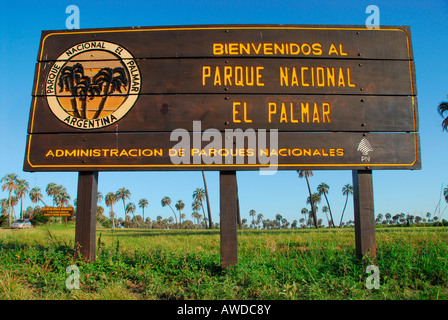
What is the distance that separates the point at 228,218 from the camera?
19.4 feet

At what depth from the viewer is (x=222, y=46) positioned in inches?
257

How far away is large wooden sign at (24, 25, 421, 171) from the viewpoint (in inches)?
241

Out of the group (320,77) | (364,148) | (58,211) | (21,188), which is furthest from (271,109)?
(21,188)

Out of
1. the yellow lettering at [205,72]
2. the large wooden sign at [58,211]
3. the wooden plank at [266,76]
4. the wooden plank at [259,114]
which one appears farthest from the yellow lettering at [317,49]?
the large wooden sign at [58,211]

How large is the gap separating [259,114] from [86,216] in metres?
3.75

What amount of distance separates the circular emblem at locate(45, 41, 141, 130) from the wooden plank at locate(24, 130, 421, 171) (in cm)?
43

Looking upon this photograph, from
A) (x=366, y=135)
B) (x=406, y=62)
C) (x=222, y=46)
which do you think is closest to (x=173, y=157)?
(x=222, y=46)

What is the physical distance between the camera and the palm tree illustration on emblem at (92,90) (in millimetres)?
6355

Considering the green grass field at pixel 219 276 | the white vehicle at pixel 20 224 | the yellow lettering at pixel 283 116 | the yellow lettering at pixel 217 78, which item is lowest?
the white vehicle at pixel 20 224

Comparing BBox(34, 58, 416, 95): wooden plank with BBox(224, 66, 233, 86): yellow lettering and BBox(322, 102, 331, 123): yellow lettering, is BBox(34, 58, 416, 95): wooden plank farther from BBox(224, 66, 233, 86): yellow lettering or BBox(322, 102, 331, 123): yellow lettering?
BBox(322, 102, 331, 123): yellow lettering

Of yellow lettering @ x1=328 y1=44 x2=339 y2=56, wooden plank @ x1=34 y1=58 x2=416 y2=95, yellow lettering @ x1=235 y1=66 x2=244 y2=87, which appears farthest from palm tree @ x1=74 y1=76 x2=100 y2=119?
yellow lettering @ x1=328 y1=44 x2=339 y2=56

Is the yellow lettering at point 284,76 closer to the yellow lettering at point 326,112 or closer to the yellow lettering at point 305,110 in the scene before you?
the yellow lettering at point 305,110

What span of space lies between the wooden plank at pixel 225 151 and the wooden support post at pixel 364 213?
0.81ft

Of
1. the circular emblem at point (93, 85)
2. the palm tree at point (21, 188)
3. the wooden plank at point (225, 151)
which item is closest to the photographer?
the wooden plank at point (225, 151)
